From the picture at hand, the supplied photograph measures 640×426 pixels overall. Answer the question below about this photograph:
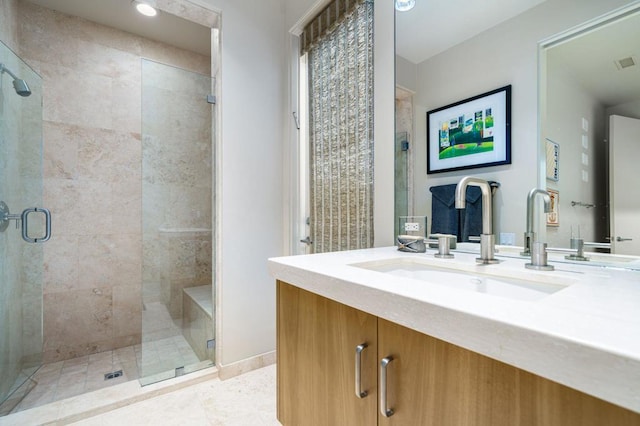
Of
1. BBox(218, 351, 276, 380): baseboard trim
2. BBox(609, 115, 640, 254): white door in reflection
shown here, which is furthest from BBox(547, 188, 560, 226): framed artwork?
BBox(218, 351, 276, 380): baseboard trim

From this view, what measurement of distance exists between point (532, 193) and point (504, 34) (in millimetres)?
587

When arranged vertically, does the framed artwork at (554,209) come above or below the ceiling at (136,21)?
below

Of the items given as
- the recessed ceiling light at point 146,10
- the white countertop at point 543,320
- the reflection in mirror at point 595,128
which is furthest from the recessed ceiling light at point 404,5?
the recessed ceiling light at point 146,10

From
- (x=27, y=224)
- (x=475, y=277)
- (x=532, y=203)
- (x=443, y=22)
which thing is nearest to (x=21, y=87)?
(x=27, y=224)

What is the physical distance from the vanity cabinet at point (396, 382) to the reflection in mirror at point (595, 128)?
2.32 feet

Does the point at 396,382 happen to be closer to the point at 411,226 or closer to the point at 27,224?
the point at 411,226

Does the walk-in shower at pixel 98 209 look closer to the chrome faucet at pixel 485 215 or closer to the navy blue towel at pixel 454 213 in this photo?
the navy blue towel at pixel 454 213

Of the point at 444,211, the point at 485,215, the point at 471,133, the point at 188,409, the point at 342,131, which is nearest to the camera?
the point at 485,215

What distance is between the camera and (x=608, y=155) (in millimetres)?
838

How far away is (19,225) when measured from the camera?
163 cm

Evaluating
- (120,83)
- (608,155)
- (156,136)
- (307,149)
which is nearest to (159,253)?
(156,136)

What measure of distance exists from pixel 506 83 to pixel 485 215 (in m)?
0.49

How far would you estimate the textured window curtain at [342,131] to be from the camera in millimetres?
1487

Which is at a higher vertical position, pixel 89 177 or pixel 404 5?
pixel 404 5
